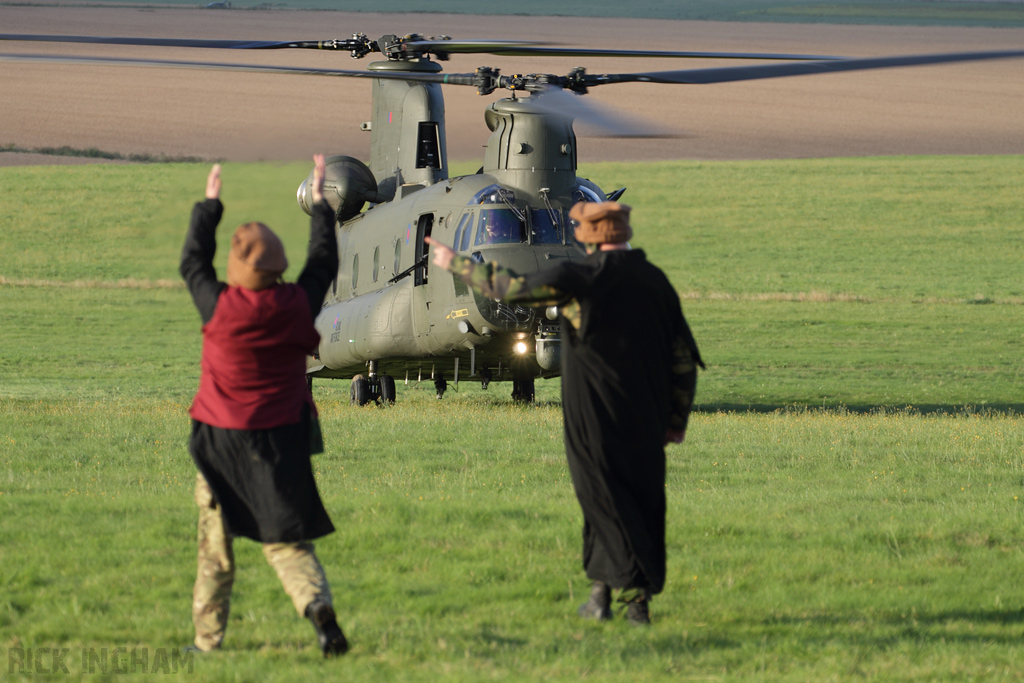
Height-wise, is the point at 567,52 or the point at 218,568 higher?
the point at 567,52

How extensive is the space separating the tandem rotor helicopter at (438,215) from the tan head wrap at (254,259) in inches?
253

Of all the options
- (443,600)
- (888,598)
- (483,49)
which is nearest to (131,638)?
(443,600)

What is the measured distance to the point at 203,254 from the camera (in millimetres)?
6164

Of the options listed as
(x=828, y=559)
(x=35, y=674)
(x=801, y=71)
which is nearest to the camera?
(x=35, y=674)

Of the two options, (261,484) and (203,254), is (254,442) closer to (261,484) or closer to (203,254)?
(261,484)

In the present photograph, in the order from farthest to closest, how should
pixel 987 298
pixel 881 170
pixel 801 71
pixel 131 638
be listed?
pixel 881 170, pixel 987 298, pixel 801 71, pixel 131 638

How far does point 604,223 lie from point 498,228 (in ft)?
33.3

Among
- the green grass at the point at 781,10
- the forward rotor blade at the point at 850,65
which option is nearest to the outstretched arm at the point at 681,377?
the forward rotor blade at the point at 850,65

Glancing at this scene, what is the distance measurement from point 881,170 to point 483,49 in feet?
208

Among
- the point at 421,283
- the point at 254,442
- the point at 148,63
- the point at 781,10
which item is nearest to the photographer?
the point at 254,442

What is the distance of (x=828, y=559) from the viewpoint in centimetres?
776

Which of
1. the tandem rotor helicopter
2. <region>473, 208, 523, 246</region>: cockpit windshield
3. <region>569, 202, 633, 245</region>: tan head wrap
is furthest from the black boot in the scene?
<region>473, 208, 523, 246</region>: cockpit windshield

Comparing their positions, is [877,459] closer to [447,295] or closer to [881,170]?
[447,295]

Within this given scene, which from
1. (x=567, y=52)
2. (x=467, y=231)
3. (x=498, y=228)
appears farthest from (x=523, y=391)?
(x=567, y=52)
